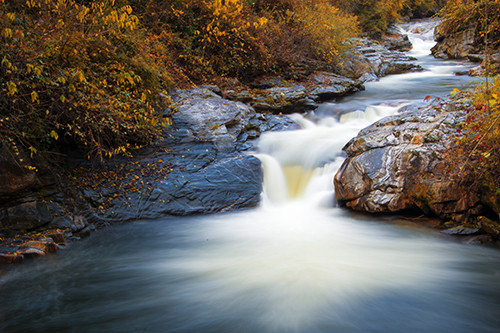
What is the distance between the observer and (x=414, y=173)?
5.51 metres

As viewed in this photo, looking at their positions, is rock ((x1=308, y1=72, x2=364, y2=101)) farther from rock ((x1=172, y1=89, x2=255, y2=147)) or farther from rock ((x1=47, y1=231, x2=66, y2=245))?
rock ((x1=47, y1=231, x2=66, y2=245))

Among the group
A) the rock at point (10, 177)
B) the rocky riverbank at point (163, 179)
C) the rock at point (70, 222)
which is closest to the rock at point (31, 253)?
the rocky riverbank at point (163, 179)

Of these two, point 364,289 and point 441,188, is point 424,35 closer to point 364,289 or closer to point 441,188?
point 441,188

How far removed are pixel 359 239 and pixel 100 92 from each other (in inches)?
182

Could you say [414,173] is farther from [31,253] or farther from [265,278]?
[31,253]

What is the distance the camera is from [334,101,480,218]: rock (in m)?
5.20

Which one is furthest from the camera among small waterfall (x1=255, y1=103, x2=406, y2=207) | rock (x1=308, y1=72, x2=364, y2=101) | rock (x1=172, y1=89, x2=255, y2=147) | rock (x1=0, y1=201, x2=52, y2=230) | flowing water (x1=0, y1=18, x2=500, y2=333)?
rock (x1=308, y1=72, x2=364, y2=101)

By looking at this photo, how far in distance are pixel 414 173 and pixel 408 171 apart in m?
0.10

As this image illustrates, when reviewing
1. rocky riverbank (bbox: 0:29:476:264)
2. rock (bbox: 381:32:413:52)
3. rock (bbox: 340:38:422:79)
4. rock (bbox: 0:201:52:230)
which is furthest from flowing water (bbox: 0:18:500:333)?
rock (bbox: 381:32:413:52)

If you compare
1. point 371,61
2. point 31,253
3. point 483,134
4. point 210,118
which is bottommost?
point 31,253

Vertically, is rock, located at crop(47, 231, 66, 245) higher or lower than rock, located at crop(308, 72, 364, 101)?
lower

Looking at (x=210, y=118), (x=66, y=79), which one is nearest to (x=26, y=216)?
(x=66, y=79)

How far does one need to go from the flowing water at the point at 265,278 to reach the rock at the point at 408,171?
1.37ft

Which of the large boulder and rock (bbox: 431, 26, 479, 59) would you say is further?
rock (bbox: 431, 26, 479, 59)
